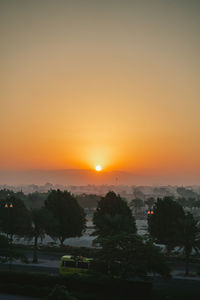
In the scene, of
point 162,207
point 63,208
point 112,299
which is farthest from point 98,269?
point 63,208

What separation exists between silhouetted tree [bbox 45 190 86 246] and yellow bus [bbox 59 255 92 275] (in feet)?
62.0

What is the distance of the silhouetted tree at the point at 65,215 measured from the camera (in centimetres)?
5163

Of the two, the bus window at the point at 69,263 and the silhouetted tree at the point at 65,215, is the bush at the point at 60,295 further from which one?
the silhouetted tree at the point at 65,215

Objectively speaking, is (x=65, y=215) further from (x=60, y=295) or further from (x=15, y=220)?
(x=60, y=295)

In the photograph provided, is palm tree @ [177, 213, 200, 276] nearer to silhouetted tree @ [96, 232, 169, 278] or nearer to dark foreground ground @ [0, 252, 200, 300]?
dark foreground ground @ [0, 252, 200, 300]

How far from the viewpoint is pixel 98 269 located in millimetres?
25359

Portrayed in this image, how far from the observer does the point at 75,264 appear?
30.9m

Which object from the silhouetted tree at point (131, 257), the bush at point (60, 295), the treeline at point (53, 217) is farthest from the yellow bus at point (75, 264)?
the treeline at point (53, 217)

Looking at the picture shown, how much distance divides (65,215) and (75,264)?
2145cm

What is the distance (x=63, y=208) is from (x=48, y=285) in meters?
26.8

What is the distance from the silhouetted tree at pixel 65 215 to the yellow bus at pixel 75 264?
18910mm

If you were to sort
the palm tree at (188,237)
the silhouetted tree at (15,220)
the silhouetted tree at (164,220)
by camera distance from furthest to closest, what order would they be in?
the silhouetted tree at (15,220) < the silhouetted tree at (164,220) < the palm tree at (188,237)

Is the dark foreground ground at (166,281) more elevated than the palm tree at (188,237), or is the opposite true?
the palm tree at (188,237)

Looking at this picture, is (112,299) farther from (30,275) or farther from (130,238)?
(30,275)
